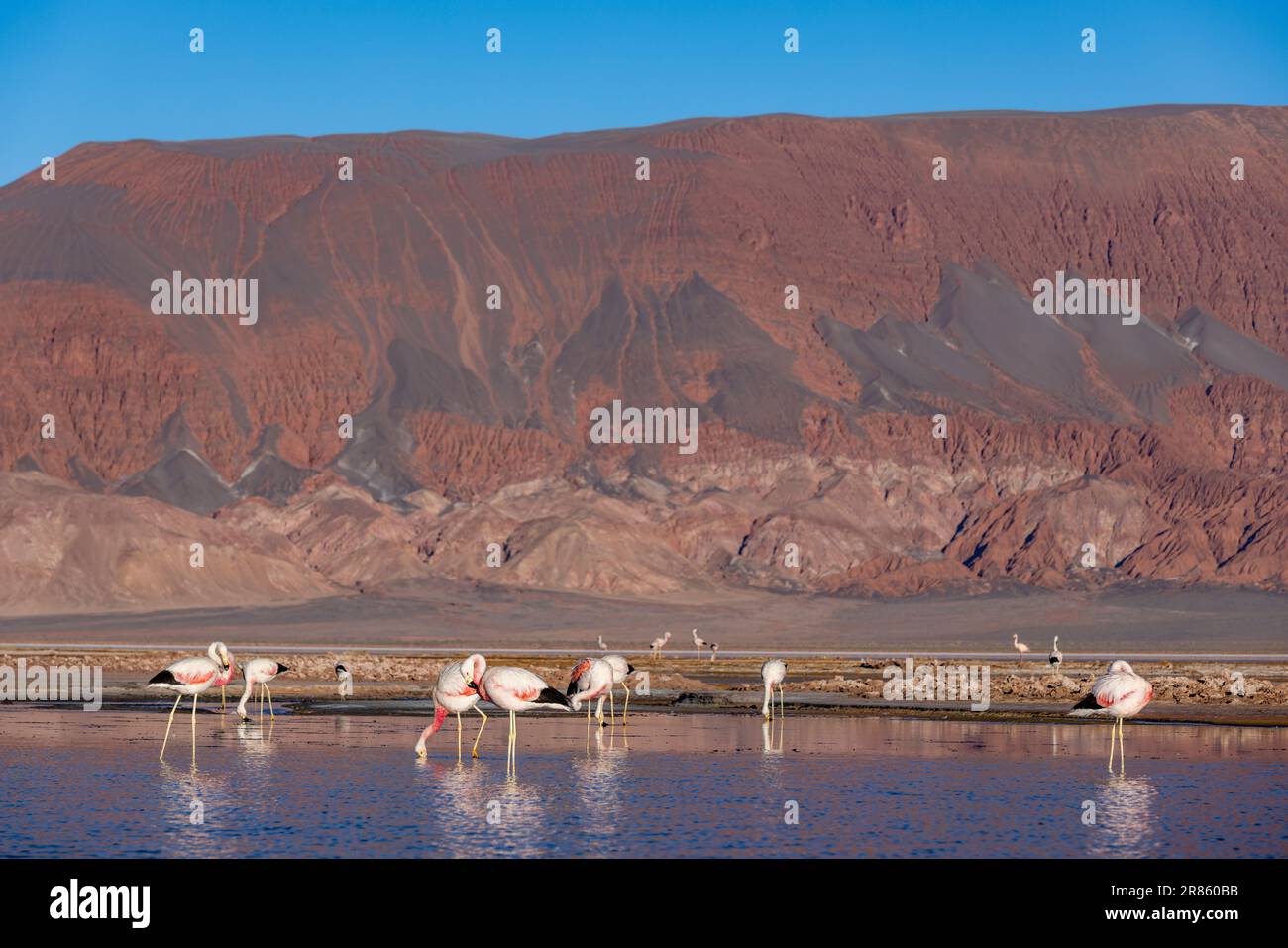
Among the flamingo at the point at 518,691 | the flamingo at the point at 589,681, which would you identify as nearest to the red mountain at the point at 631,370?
the flamingo at the point at 589,681

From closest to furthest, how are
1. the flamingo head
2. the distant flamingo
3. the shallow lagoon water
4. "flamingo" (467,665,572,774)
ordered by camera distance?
the shallow lagoon water < "flamingo" (467,665,572,774) < the flamingo head < the distant flamingo

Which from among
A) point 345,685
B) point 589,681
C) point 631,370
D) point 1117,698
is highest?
point 631,370

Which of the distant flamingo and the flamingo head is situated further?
the distant flamingo

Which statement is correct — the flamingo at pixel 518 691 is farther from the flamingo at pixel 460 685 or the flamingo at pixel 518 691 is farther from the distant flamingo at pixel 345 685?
the distant flamingo at pixel 345 685

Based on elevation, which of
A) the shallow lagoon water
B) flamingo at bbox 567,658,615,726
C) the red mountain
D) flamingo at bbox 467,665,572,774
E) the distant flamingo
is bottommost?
the distant flamingo

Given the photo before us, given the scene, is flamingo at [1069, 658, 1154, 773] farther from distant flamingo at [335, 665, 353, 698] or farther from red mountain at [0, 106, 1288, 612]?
red mountain at [0, 106, 1288, 612]

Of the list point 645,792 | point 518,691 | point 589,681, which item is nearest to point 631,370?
point 589,681

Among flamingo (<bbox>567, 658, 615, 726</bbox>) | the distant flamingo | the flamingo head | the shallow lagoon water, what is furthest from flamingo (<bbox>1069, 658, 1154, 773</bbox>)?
the distant flamingo

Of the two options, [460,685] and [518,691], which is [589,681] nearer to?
[460,685]
